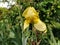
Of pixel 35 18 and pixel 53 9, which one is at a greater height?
pixel 35 18

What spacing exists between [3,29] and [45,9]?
93 centimetres

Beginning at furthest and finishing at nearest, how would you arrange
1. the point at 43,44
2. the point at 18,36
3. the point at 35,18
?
the point at 43,44 < the point at 18,36 < the point at 35,18

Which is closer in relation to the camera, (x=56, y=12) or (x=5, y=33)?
(x=5, y=33)

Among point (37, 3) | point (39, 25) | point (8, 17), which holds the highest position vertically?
point (39, 25)

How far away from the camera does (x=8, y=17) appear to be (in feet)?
12.1

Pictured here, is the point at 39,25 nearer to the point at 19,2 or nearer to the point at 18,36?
the point at 18,36

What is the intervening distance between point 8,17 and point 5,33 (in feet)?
3.49

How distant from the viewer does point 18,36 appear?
5.66 feet

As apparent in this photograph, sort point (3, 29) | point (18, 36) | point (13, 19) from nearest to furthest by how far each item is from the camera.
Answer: point (18, 36) → point (3, 29) → point (13, 19)

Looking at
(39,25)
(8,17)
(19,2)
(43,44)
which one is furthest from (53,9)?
(39,25)

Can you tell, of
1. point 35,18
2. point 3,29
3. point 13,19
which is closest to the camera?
point 35,18

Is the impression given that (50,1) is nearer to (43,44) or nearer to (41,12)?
(41,12)

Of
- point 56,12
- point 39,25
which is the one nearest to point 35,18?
point 39,25

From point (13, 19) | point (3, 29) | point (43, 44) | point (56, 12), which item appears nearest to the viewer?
point (43, 44)
